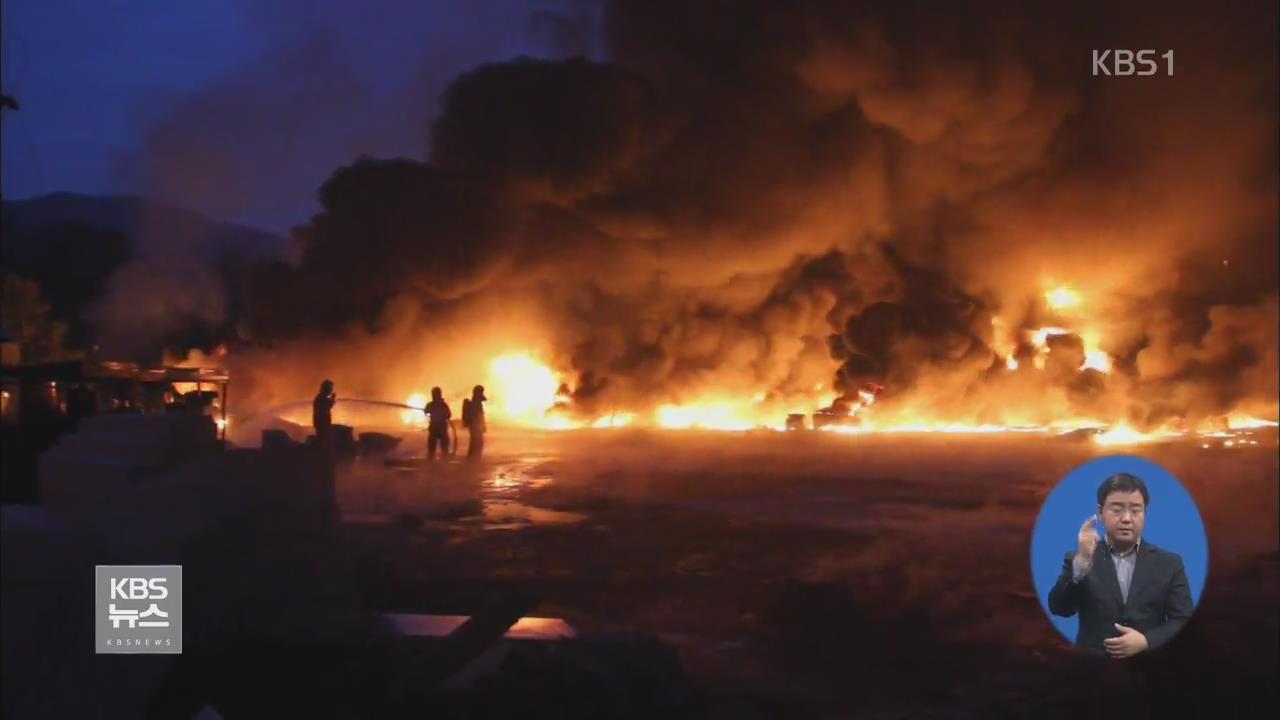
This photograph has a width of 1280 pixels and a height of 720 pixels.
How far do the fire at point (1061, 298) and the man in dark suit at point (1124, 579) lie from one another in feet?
77.9

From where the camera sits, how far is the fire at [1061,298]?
2612cm

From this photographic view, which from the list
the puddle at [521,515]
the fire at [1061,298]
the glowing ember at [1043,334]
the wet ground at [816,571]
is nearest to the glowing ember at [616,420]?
the glowing ember at [1043,334]

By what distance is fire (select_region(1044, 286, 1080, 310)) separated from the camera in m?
26.1

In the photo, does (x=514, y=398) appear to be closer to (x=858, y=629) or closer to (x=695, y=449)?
(x=695, y=449)

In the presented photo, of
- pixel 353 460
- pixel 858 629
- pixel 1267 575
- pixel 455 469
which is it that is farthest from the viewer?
pixel 353 460

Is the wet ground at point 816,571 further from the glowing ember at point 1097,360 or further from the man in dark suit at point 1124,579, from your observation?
the glowing ember at point 1097,360

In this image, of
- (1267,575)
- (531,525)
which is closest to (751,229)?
(531,525)

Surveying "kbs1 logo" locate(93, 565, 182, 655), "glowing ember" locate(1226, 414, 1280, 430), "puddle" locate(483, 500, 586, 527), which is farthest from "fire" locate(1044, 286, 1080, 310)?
"kbs1 logo" locate(93, 565, 182, 655)

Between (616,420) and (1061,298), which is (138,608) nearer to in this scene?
(616,420)

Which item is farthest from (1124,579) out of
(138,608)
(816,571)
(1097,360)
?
(1097,360)

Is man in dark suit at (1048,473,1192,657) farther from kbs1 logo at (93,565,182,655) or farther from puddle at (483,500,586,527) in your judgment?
puddle at (483,500,586,527)

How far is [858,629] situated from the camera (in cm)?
604

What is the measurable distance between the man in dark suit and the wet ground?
803 mm

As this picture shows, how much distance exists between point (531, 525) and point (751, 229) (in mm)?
18648
